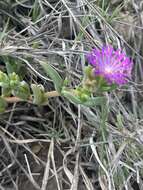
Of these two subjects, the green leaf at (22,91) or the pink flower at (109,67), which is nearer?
the pink flower at (109,67)

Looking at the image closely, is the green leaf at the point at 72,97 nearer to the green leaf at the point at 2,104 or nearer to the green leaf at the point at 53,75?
the green leaf at the point at 53,75

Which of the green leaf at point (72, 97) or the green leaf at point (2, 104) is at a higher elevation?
the green leaf at point (72, 97)

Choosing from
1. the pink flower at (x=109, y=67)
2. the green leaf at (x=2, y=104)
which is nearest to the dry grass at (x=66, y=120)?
the green leaf at (x=2, y=104)

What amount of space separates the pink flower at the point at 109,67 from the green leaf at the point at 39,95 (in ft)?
0.61

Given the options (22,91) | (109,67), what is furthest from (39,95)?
(109,67)

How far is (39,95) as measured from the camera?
1.20 metres

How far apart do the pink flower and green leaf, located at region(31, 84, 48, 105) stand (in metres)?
0.19

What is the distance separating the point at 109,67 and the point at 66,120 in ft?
1.02

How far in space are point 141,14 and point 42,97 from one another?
0.52 m

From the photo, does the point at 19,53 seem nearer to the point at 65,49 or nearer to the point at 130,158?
the point at 65,49

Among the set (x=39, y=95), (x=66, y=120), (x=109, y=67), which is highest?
(x=109, y=67)

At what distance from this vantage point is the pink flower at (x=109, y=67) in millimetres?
1040

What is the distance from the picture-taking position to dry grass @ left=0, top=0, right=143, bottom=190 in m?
1.21

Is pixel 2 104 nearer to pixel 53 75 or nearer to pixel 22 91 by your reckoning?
pixel 22 91
